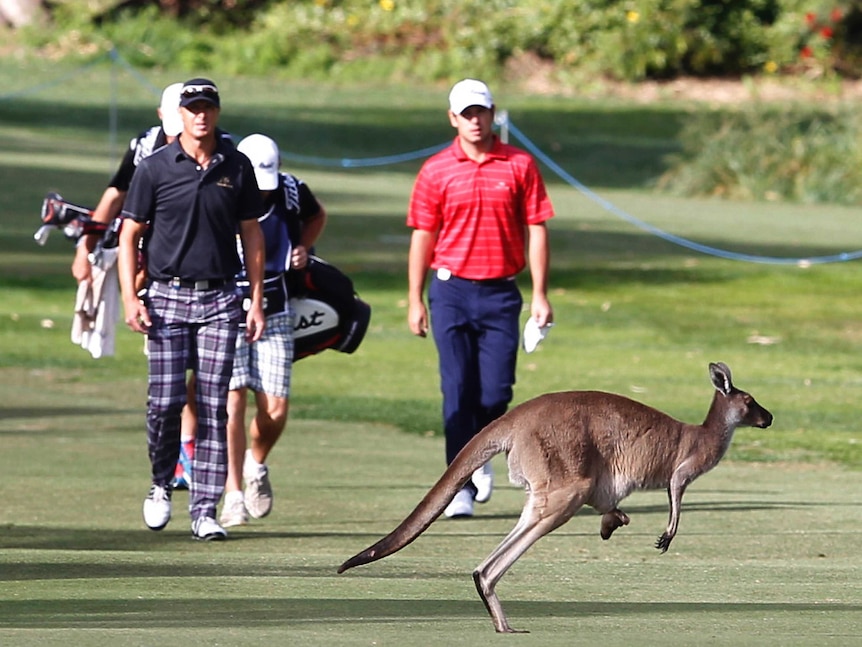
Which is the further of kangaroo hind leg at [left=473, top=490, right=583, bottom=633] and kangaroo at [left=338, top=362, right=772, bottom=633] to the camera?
kangaroo at [left=338, top=362, right=772, bottom=633]

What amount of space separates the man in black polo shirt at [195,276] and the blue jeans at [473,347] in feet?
4.04

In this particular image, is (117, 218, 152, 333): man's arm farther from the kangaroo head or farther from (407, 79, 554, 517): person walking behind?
the kangaroo head

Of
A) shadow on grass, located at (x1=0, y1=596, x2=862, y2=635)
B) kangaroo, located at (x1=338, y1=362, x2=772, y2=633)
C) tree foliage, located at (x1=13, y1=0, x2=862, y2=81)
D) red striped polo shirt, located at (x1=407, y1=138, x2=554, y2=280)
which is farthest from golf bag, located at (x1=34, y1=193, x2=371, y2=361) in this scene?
tree foliage, located at (x1=13, y1=0, x2=862, y2=81)

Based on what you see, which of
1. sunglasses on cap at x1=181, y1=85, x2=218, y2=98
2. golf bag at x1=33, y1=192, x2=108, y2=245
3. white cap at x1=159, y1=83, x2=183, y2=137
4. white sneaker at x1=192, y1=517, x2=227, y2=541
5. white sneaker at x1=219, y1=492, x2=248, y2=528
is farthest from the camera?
golf bag at x1=33, y1=192, x2=108, y2=245

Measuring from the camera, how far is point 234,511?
10.1 m

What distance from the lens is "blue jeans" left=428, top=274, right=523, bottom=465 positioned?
1034cm

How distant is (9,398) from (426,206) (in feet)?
19.4

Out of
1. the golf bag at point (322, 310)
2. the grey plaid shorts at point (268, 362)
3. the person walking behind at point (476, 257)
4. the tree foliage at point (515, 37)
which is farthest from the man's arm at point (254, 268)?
the tree foliage at point (515, 37)

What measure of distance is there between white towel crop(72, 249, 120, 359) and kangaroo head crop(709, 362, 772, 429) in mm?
3981

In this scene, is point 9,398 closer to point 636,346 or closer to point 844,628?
point 636,346

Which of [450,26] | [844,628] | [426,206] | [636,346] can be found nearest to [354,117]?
[450,26]

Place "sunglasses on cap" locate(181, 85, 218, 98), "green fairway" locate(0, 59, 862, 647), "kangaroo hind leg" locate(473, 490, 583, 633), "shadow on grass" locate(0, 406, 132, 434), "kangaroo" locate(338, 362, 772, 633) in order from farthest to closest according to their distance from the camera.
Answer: "shadow on grass" locate(0, 406, 132, 434), "sunglasses on cap" locate(181, 85, 218, 98), "green fairway" locate(0, 59, 862, 647), "kangaroo" locate(338, 362, 772, 633), "kangaroo hind leg" locate(473, 490, 583, 633)

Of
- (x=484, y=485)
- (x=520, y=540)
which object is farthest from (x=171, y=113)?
(x=520, y=540)

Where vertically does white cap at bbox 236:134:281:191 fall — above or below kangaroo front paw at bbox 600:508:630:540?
above
